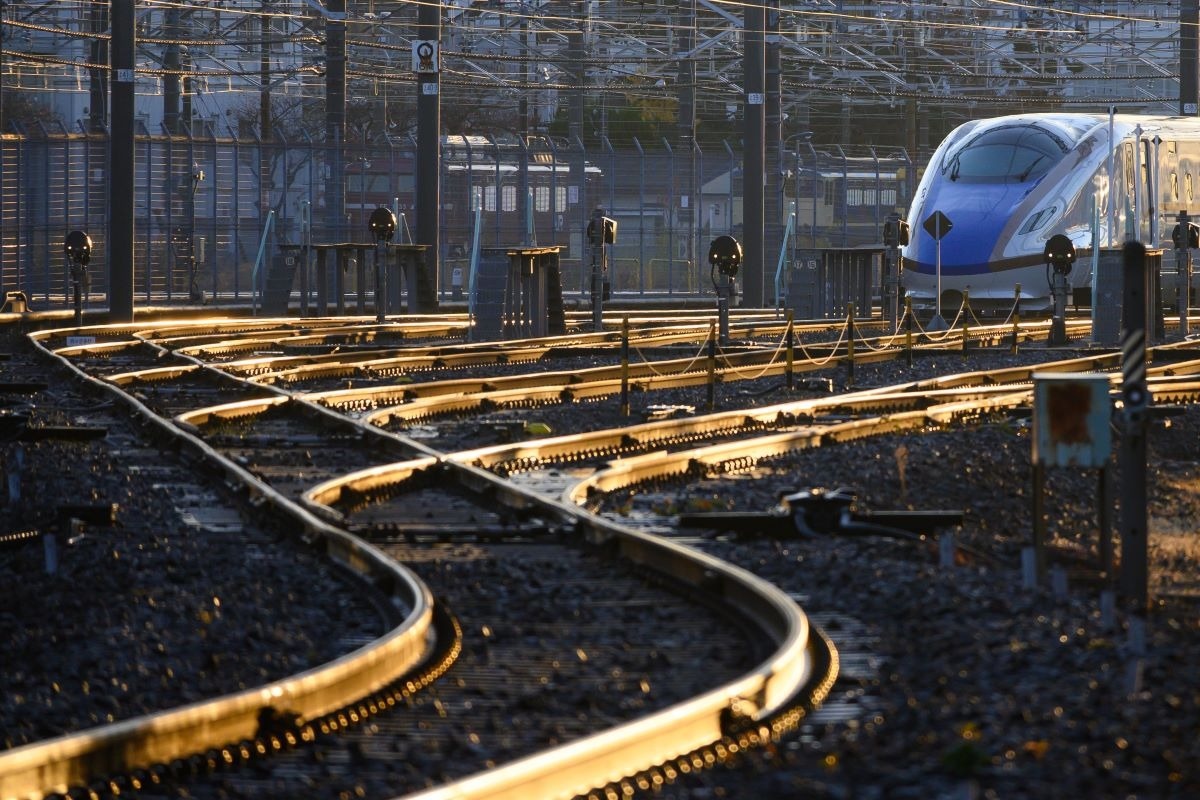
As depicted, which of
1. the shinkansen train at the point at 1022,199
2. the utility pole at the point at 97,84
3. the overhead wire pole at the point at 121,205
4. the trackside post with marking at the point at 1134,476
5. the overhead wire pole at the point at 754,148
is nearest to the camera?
the trackside post with marking at the point at 1134,476

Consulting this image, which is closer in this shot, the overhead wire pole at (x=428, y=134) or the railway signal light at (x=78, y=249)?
the railway signal light at (x=78, y=249)

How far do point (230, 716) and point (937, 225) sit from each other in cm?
2323

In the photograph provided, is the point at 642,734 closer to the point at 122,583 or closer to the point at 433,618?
the point at 433,618

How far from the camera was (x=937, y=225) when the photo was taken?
28000mm

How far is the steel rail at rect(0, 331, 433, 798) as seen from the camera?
16.7ft

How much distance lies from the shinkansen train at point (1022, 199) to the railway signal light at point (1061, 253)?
89.5 inches

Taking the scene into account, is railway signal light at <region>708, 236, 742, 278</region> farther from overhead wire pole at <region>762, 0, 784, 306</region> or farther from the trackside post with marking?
the trackside post with marking

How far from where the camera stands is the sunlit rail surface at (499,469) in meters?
5.62

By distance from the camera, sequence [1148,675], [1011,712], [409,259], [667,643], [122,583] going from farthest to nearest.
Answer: [409,259], [122,583], [667,643], [1148,675], [1011,712]

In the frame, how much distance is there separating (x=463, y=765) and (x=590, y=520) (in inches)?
168

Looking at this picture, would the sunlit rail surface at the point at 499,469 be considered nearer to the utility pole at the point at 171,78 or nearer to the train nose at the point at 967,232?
the train nose at the point at 967,232

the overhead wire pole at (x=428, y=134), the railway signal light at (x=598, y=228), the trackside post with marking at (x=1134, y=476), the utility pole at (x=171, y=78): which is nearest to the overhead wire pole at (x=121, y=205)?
the overhead wire pole at (x=428, y=134)

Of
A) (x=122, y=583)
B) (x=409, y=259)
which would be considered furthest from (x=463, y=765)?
(x=409, y=259)

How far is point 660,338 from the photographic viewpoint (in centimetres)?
2516
